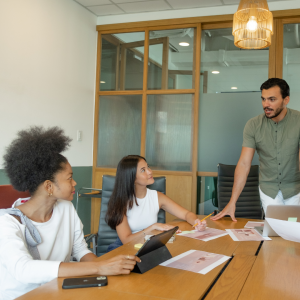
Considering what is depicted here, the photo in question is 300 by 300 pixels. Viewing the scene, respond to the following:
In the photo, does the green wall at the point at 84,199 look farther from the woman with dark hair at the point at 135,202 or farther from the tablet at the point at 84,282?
the tablet at the point at 84,282

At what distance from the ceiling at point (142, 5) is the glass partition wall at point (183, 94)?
0.53 feet

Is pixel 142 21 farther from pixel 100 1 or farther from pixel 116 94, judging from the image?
pixel 116 94

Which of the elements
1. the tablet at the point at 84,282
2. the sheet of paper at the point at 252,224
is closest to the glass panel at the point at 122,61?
the sheet of paper at the point at 252,224

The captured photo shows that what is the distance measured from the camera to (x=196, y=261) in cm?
152

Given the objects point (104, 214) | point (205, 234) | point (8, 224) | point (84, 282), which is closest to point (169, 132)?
point (104, 214)

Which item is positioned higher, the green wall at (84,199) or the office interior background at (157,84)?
the office interior background at (157,84)

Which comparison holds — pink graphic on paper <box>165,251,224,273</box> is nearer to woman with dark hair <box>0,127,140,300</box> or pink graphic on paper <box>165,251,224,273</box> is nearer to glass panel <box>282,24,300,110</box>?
woman with dark hair <box>0,127,140,300</box>

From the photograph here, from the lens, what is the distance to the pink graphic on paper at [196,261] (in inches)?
56.6

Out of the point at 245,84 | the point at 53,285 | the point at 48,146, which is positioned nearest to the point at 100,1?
the point at 245,84

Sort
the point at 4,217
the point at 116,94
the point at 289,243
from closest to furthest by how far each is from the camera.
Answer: the point at 4,217, the point at 289,243, the point at 116,94

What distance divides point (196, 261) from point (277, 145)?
1524 millimetres

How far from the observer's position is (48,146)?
1593 mm

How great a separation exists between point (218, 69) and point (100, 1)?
161 cm

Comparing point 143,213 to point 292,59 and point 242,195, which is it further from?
point 292,59
